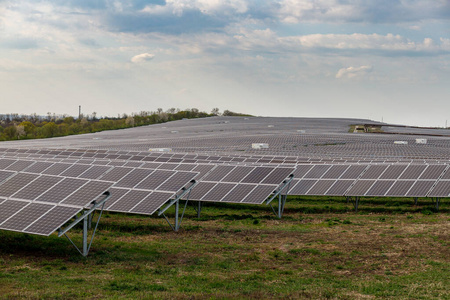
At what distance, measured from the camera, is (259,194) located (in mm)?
31562

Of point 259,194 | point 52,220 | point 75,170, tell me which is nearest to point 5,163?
point 75,170

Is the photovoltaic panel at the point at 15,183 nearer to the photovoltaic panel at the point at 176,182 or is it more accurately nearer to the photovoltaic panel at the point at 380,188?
the photovoltaic panel at the point at 176,182

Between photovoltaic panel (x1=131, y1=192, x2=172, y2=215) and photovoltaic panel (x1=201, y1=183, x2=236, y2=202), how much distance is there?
5.19 m

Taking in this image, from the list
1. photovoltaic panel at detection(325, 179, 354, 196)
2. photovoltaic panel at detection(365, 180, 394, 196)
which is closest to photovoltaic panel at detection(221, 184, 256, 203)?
photovoltaic panel at detection(325, 179, 354, 196)

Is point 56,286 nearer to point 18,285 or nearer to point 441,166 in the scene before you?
point 18,285

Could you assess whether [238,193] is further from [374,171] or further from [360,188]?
[374,171]

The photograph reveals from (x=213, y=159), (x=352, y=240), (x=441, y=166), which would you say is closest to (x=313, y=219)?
(x=352, y=240)

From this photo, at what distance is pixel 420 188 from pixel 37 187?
25740 mm

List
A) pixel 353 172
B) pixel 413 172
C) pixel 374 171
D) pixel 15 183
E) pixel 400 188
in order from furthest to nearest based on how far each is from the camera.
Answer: pixel 353 172
pixel 374 171
pixel 413 172
pixel 400 188
pixel 15 183

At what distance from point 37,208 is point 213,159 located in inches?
1167

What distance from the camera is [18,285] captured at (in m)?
16.7

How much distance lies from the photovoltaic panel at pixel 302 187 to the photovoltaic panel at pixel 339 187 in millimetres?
1639

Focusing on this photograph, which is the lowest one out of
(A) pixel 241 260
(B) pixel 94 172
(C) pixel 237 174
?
(A) pixel 241 260

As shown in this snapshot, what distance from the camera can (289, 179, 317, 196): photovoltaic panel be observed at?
3659 cm
